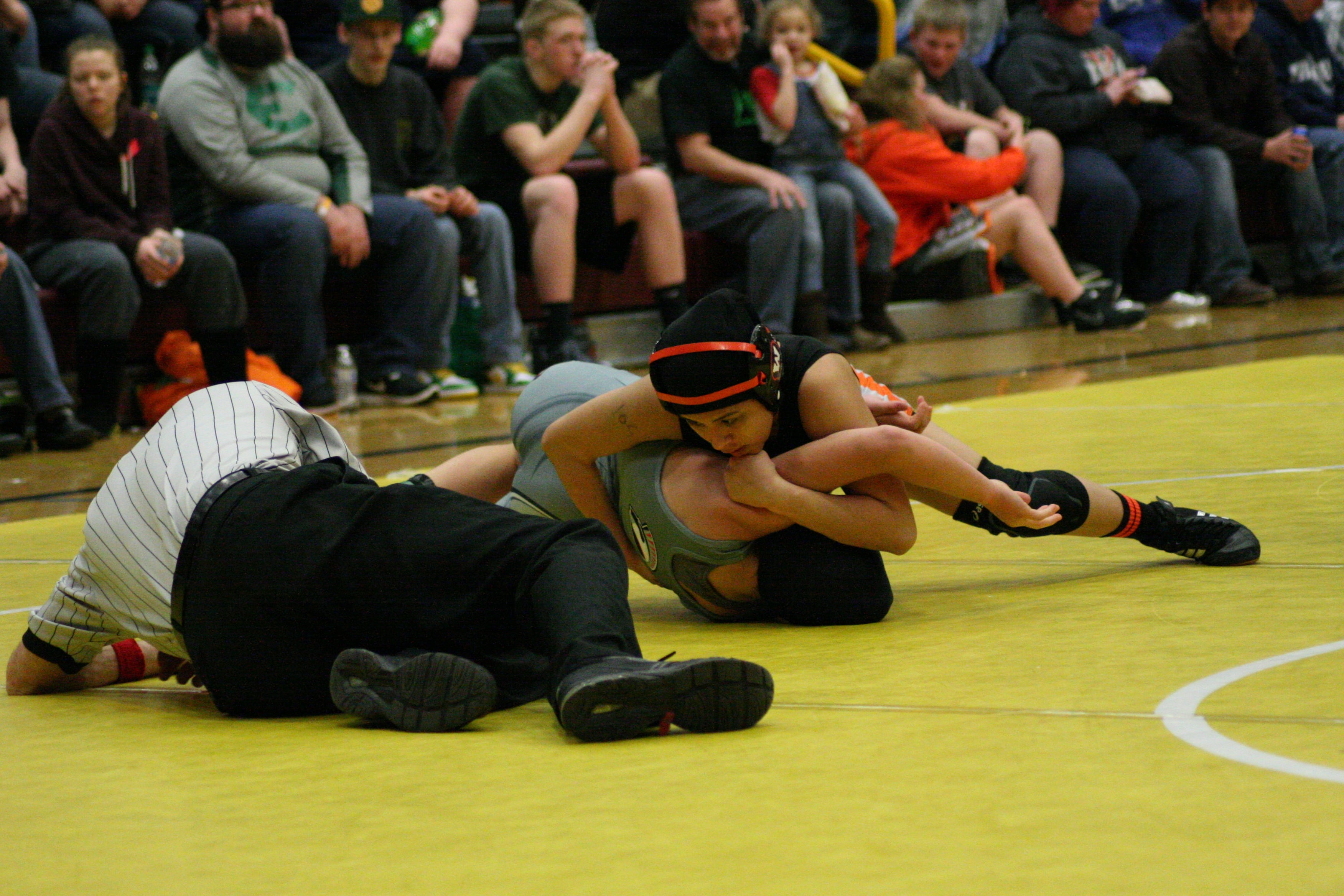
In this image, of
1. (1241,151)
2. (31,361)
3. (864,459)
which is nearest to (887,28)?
(1241,151)

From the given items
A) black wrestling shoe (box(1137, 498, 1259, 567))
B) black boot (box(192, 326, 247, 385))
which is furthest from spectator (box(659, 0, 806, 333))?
black wrestling shoe (box(1137, 498, 1259, 567))

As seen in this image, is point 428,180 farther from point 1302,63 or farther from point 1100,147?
point 1302,63

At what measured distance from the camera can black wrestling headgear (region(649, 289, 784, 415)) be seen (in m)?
2.48

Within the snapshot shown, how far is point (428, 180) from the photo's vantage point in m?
6.91

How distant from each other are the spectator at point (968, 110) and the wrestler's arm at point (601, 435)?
5.64 meters

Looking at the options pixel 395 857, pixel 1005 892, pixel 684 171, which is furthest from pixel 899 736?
pixel 684 171

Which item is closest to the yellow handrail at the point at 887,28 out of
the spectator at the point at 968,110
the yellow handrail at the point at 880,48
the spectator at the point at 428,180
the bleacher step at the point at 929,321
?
the yellow handrail at the point at 880,48

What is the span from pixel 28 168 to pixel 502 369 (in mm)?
1972

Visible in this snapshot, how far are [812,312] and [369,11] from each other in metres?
2.30

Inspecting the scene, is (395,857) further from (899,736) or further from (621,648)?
(899,736)

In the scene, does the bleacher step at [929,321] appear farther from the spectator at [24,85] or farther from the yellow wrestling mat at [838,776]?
the yellow wrestling mat at [838,776]

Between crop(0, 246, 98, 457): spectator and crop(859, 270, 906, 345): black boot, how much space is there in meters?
3.70

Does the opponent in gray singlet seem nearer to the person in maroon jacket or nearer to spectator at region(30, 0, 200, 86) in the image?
the person in maroon jacket

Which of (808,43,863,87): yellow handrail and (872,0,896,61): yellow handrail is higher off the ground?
(872,0,896,61): yellow handrail
